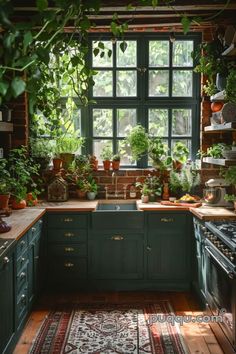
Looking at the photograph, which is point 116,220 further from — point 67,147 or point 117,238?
point 67,147

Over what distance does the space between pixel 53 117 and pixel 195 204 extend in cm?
187

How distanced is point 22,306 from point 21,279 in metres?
0.23

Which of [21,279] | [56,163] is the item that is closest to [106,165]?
[56,163]

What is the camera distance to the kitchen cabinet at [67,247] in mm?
4492

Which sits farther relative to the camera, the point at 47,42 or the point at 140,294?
the point at 140,294

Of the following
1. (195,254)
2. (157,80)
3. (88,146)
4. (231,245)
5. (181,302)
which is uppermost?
(157,80)

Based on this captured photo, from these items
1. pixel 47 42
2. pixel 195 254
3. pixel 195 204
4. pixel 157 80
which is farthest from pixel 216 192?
pixel 47 42

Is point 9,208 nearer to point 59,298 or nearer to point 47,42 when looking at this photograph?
point 59,298

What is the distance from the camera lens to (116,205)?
500 centimetres

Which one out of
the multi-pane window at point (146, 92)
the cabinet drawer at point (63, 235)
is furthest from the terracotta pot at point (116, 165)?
the cabinet drawer at point (63, 235)

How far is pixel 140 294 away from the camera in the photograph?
4512mm

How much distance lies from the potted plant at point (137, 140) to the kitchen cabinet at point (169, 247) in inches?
33.3

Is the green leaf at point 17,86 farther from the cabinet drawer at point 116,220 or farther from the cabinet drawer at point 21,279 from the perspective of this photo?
the cabinet drawer at point 116,220

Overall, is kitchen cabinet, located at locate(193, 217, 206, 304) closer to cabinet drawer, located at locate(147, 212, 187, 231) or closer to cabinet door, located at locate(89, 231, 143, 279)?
cabinet drawer, located at locate(147, 212, 187, 231)
